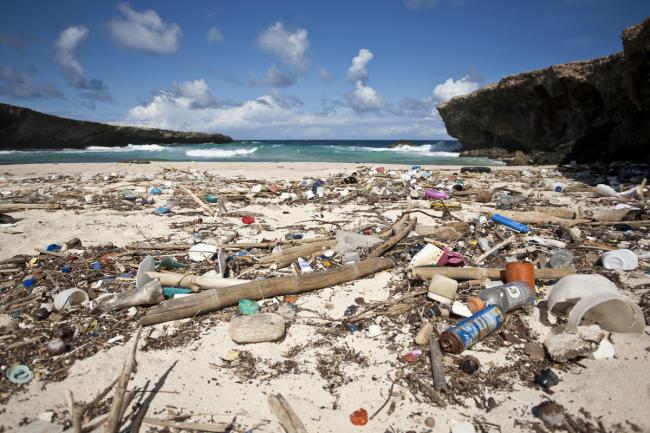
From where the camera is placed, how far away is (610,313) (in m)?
2.41

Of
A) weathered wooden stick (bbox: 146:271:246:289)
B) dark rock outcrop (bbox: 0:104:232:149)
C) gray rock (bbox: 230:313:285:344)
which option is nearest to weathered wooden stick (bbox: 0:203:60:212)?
weathered wooden stick (bbox: 146:271:246:289)

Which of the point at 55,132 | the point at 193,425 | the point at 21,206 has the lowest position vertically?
the point at 193,425

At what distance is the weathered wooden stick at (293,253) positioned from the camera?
379 centimetres

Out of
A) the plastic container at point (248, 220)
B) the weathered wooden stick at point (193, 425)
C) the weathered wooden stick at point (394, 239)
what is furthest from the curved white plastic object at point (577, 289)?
the plastic container at point (248, 220)

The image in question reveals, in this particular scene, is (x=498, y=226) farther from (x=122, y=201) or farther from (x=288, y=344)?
(x=122, y=201)

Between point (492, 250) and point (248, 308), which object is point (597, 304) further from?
point (248, 308)

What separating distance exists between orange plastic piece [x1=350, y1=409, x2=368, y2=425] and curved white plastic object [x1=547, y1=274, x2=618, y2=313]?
5.96 ft

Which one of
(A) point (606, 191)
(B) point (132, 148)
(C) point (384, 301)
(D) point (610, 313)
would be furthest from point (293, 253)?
(B) point (132, 148)

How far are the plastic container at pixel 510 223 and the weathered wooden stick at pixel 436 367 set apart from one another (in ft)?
10.0

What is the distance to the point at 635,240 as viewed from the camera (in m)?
4.24

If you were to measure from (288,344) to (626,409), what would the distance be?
1992mm

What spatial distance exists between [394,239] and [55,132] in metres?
40.6

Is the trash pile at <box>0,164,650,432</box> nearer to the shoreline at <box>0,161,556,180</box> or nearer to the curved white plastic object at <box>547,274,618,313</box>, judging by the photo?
the curved white plastic object at <box>547,274,618,313</box>

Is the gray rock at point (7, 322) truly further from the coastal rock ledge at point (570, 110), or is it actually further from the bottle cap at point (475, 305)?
the coastal rock ledge at point (570, 110)
